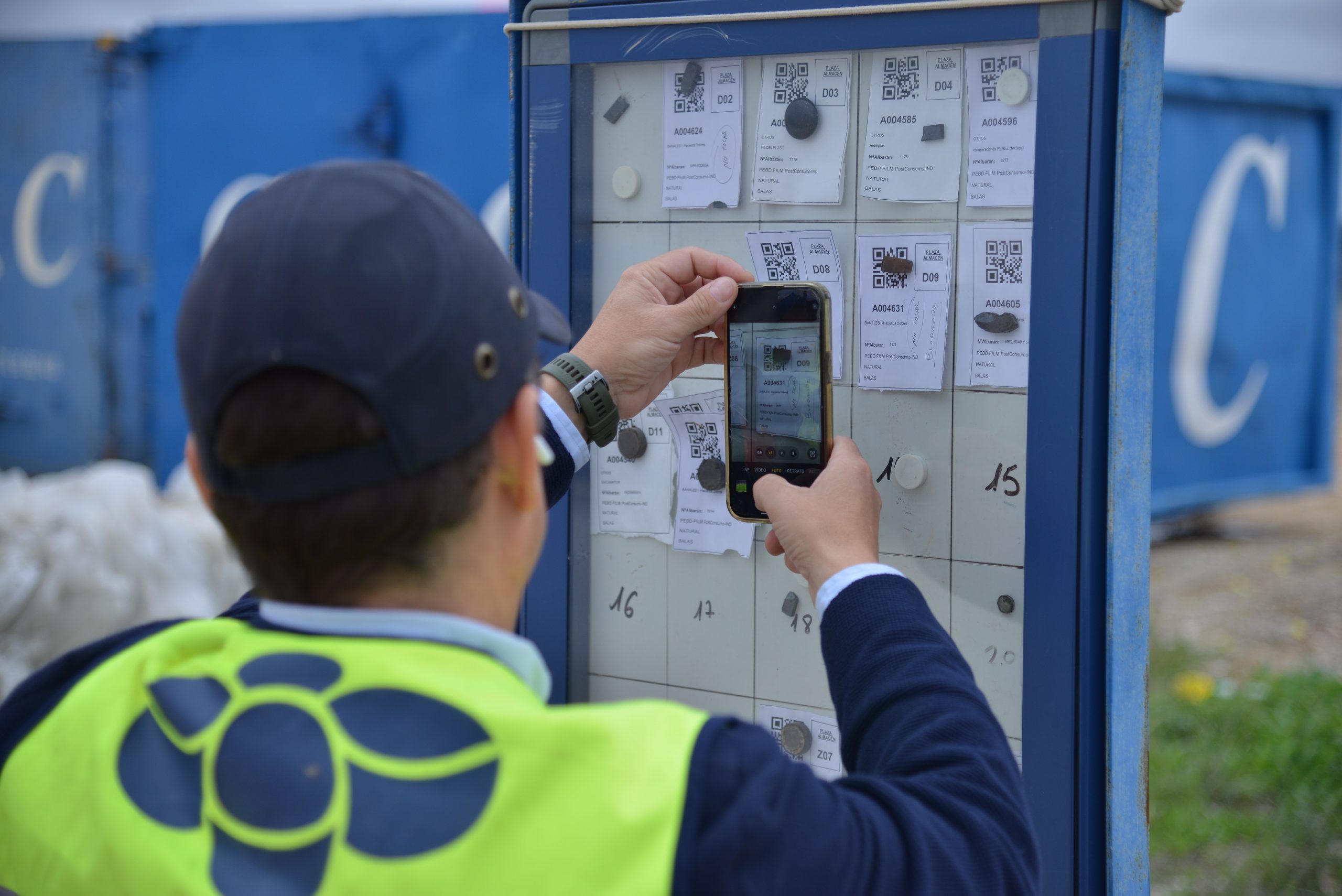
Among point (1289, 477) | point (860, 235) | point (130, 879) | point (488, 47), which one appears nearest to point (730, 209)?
point (860, 235)

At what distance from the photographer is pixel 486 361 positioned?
813 mm

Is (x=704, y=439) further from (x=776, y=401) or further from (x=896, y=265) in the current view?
(x=896, y=265)

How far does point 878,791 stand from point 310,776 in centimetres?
39

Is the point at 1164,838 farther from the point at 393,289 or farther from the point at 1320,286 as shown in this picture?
the point at 1320,286

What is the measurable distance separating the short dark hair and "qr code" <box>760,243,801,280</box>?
67 cm

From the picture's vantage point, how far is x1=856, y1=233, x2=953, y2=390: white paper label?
4.29 ft

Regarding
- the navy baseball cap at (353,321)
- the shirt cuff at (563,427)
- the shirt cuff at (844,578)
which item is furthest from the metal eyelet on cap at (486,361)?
the shirt cuff at (563,427)

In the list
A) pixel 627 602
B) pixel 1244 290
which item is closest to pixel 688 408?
pixel 627 602

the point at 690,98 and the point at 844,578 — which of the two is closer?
the point at 844,578

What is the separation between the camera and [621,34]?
1447 mm

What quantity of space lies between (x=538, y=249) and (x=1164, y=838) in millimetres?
2306

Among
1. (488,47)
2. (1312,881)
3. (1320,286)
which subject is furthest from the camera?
(1320,286)

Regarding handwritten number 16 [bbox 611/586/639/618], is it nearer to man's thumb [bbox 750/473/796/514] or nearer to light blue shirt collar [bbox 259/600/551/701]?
man's thumb [bbox 750/473/796/514]

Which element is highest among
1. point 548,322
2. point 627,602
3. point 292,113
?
point 292,113
